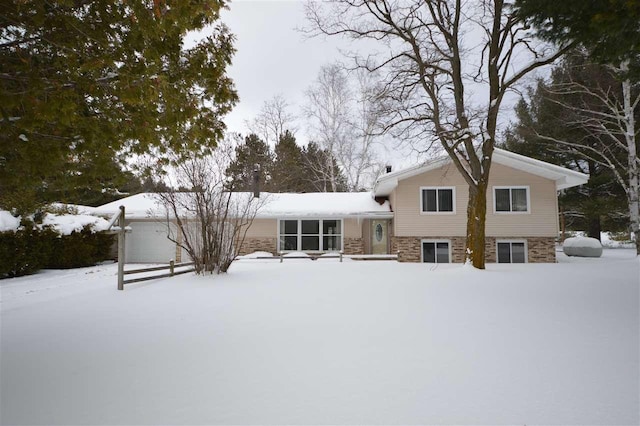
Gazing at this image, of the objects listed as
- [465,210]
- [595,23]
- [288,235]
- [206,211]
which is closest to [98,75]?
[595,23]

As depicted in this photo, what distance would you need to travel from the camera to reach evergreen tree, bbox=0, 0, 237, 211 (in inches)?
130

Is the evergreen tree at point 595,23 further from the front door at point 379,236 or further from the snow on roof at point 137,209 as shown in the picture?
the snow on roof at point 137,209

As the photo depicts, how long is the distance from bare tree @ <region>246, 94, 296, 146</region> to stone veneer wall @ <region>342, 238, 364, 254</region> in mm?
12935

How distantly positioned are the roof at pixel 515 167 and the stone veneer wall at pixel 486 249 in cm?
265

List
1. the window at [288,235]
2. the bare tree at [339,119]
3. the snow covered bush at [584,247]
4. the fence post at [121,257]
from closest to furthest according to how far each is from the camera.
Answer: the fence post at [121,257] → the snow covered bush at [584,247] → the window at [288,235] → the bare tree at [339,119]

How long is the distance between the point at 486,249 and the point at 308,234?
879 cm

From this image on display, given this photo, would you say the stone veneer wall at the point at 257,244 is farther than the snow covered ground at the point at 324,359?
Yes

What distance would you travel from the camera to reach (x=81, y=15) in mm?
3947

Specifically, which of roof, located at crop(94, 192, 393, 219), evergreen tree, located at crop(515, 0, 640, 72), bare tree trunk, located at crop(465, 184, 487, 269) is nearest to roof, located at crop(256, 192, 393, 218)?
roof, located at crop(94, 192, 393, 219)

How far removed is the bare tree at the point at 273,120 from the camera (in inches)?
1109

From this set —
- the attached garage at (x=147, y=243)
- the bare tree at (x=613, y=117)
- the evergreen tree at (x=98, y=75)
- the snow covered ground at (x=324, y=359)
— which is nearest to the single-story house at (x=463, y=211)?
the attached garage at (x=147, y=243)

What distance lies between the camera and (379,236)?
19047 millimetres

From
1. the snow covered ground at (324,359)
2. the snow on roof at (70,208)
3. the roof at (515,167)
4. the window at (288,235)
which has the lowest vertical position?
the snow covered ground at (324,359)

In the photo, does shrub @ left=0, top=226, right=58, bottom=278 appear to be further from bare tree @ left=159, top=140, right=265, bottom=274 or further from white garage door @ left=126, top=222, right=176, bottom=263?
white garage door @ left=126, top=222, right=176, bottom=263
